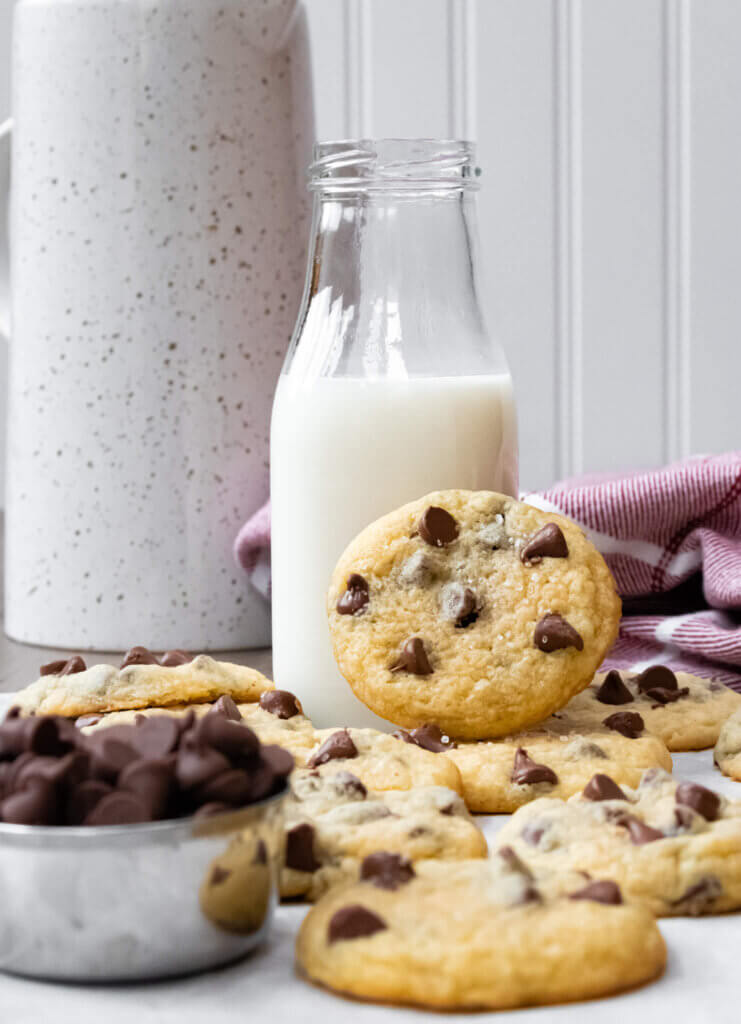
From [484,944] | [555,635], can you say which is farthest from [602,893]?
[555,635]

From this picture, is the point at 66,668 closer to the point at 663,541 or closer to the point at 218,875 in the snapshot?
the point at 218,875

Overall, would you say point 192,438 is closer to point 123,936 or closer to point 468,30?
point 123,936

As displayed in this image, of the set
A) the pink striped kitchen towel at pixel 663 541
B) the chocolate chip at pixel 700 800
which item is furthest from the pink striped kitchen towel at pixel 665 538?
the chocolate chip at pixel 700 800

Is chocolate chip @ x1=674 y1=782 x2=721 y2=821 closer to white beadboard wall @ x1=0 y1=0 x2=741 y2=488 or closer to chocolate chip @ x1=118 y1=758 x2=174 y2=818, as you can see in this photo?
chocolate chip @ x1=118 y1=758 x2=174 y2=818

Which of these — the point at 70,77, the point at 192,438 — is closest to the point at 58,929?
the point at 192,438

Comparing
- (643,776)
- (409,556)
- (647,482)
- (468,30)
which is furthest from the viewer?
(468,30)

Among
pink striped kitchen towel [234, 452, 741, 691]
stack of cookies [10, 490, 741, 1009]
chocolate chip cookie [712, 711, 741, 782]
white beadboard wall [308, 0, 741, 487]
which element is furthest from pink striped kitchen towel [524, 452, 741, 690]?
white beadboard wall [308, 0, 741, 487]

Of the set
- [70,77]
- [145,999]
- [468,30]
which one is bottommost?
[145,999]
